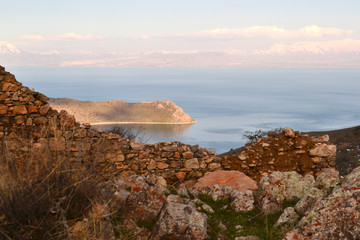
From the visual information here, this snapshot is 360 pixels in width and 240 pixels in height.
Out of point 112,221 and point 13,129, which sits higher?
point 13,129

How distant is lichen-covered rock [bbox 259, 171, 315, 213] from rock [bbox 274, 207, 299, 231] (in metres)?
0.64

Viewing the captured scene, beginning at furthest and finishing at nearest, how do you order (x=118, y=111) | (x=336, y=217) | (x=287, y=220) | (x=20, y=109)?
(x=118, y=111), (x=20, y=109), (x=287, y=220), (x=336, y=217)

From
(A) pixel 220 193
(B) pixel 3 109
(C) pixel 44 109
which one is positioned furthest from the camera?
(C) pixel 44 109

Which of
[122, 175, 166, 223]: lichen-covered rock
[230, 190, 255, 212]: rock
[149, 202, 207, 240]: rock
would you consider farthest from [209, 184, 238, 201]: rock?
[149, 202, 207, 240]: rock

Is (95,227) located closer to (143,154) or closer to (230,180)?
(230,180)

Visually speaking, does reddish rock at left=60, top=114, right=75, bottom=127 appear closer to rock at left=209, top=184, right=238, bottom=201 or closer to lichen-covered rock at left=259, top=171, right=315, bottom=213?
rock at left=209, top=184, right=238, bottom=201

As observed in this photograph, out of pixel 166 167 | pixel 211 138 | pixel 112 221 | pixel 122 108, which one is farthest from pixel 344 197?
pixel 211 138

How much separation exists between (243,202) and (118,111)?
231 ft

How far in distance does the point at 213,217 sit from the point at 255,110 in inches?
5558

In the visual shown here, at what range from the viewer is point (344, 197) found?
3.55 metres

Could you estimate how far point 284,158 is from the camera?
1021 cm

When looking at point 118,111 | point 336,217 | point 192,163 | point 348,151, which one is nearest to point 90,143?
point 192,163

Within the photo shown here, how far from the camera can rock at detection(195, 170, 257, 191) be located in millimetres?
8172

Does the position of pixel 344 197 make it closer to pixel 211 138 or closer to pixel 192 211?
pixel 192 211
